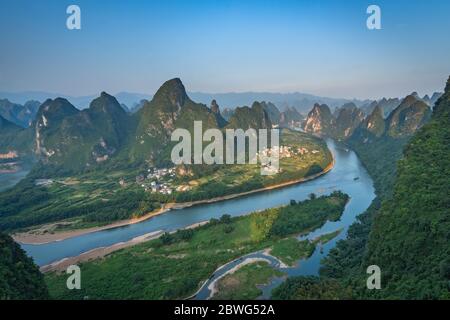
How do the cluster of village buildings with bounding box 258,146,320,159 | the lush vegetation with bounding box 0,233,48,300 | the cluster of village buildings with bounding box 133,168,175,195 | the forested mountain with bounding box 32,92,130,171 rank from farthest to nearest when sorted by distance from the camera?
the forested mountain with bounding box 32,92,130,171
the cluster of village buildings with bounding box 258,146,320,159
the cluster of village buildings with bounding box 133,168,175,195
the lush vegetation with bounding box 0,233,48,300

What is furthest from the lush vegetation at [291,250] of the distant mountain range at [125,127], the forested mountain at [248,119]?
the forested mountain at [248,119]

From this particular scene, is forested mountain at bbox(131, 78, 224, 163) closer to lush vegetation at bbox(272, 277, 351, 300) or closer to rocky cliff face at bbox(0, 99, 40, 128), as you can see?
lush vegetation at bbox(272, 277, 351, 300)

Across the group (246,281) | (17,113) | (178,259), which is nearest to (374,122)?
(178,259)

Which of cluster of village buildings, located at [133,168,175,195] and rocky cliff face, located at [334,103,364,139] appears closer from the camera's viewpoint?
cluster of village buildings, located at [133,168,175,195]

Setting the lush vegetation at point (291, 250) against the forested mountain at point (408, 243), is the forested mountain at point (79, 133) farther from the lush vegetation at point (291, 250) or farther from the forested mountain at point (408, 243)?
the forested mountain at point (408, 243)

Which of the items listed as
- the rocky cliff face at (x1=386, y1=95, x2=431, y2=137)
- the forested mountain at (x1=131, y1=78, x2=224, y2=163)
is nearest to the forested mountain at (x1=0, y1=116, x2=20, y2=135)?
the forested mountain at (x1=131, y1=78, x2=224, y2=163)

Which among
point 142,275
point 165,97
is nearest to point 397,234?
point 142,275
